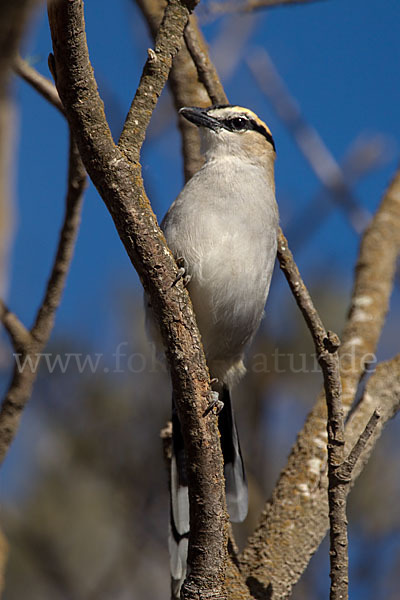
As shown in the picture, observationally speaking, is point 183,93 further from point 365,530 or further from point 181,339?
point 365,530

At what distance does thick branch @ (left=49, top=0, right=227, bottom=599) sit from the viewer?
2.19 meters

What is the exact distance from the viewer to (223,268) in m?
3.60

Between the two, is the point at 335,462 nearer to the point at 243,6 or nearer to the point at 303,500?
the point at 303,500

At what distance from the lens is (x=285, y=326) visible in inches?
270

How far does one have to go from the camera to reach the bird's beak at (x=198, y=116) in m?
4.12

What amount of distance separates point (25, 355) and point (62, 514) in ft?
12.3

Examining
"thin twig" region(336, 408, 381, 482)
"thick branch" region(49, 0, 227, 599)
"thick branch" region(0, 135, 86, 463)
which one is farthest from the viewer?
"thick branch" region(0, 135, 86, 463)

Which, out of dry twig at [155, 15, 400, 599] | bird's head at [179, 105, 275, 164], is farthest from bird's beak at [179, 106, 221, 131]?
dry twig at [155, 15, 400, 599]

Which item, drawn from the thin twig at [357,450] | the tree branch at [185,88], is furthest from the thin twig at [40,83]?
the thin twig at [357,450]

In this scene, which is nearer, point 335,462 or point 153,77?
point 153,77

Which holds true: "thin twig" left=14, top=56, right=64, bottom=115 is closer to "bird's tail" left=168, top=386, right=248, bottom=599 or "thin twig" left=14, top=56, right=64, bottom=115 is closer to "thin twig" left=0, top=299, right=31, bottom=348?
"thin twig" left=0, top=299, right=31, bottom=348

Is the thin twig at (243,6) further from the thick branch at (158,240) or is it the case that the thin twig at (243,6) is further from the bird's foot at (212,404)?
the bird's foot at (212,404)

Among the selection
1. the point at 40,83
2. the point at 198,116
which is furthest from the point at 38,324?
the point at 198,116

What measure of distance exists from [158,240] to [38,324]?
151cm
